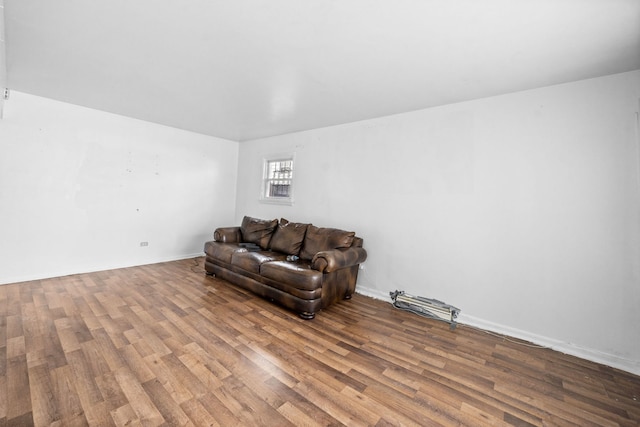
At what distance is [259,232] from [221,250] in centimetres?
73

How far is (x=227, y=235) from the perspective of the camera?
4.17m

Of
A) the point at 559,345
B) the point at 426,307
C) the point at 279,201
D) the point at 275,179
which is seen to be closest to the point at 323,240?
the point at 426,307

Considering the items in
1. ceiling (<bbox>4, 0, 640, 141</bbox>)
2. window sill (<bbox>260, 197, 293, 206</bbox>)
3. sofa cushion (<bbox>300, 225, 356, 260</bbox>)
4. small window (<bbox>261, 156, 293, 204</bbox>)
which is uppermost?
ceiling (<bbox>4, 0, 640, 141</bbox>)

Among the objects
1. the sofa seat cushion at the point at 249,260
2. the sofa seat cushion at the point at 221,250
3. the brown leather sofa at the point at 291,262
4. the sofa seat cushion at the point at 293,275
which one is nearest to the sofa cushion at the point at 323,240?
the brown leather sofa at the point at 291,262

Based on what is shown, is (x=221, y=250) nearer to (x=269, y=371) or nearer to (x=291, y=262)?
(x=291, y=262)

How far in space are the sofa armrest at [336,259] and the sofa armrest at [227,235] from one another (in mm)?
1838

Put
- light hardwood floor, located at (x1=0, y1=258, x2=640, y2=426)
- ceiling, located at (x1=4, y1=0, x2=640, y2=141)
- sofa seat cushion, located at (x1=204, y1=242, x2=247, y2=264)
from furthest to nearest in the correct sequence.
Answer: sofa seat cushion, located at (x1=204, y1=242, x2=247, y2=264), ceiling, located at (x1=4, y1=0, x2=640, y2=141), light hardwood floor, located at (x1=0, y1=258, x2=640, y2=426)

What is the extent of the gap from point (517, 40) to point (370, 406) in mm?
2718

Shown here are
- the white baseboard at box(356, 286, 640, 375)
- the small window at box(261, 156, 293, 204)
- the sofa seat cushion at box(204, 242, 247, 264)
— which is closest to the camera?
the white baseboard at box(356, 286, 640, 375)

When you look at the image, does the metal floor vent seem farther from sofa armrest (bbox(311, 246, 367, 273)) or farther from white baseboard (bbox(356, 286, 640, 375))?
sofa armrest (bbox(311, 246, 367, 273))

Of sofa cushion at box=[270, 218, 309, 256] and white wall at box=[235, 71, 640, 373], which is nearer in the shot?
white wall at box=[235, 71, 640, 373]

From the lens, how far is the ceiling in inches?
64.0

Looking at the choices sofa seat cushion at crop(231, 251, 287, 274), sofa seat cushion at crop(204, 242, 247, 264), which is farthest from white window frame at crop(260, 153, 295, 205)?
sofa seat cushion at crop(231, 251, 287, 274)

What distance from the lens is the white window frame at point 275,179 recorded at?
470 centimetres
